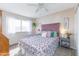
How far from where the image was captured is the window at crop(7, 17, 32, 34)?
202cm

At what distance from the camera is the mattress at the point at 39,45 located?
2008 mm

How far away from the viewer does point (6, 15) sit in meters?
2.01

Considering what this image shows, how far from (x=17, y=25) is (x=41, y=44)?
1.60 ft

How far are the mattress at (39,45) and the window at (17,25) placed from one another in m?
0.16

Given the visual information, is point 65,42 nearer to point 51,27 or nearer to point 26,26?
point 51,27

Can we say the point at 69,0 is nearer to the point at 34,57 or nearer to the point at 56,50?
the point at 56,50

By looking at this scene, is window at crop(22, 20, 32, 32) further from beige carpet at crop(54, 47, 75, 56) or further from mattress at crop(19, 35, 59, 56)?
beige carpet at crop(54, 47, 75, 56)

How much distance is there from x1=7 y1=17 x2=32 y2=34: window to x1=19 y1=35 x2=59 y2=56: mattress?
162 millimetres

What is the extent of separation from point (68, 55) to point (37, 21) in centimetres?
72

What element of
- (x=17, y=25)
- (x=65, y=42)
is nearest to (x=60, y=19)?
(x=65, y=42)

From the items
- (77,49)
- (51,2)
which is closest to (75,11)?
(51,2)

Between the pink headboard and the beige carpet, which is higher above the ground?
the pink headboard

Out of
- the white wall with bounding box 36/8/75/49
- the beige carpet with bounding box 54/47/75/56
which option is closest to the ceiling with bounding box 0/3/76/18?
the white wall with bounding box 36/8/75/49

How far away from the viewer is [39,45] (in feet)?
6.59
